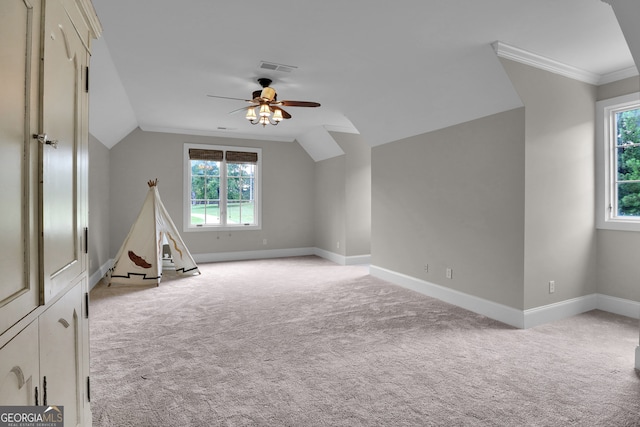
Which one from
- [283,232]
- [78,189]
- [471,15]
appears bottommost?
[283,232]

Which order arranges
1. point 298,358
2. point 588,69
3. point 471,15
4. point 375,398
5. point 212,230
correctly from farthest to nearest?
point 212,230
point 588,69
point 298,358
point 471,15
point 375,398

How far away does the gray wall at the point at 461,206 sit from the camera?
3574mm

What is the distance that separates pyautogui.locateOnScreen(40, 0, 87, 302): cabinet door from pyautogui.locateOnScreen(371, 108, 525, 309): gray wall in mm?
3617

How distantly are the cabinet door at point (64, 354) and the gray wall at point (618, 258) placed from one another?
4952 millimetres

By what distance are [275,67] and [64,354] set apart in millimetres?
3136

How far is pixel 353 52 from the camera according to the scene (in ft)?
10.8

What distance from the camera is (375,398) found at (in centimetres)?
226

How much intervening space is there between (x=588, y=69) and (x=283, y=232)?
19.3ft

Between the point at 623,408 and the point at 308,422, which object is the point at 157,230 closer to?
the point at 308,422

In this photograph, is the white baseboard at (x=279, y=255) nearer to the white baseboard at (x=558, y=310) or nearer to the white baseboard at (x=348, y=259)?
the white baseboard at (x=348, y=259)

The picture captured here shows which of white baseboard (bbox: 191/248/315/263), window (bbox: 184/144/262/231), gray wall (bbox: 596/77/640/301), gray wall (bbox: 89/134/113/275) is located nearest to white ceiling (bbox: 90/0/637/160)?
gray wall (bbox: 596/77/640/301)

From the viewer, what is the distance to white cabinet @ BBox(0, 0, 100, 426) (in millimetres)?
957

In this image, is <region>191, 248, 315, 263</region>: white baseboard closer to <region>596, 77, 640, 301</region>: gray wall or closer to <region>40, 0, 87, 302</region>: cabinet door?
<region>596, 77, 640, 301</region>: gray wall

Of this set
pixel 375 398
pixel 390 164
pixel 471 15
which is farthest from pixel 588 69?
pixel 375 398
